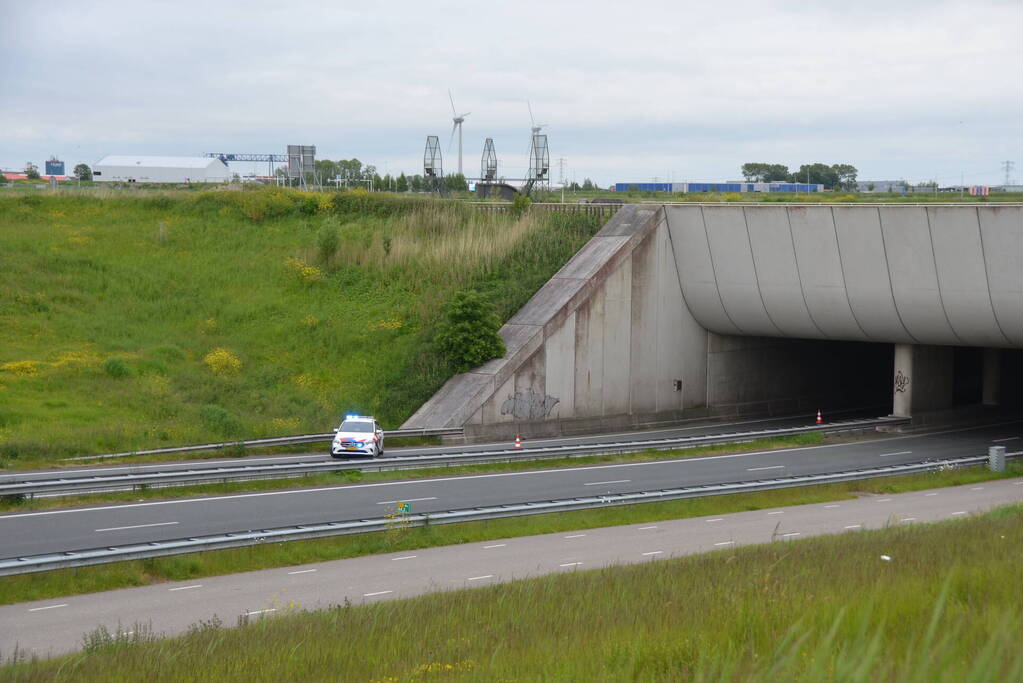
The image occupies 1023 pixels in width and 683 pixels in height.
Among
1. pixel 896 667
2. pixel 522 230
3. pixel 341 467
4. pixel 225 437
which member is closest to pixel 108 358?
pixel 225 437

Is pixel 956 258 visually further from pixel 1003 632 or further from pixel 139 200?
pixel 139 200

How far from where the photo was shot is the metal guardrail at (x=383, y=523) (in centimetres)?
1783

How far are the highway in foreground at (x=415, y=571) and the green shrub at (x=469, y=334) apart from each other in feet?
50.2

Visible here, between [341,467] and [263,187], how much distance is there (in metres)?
38.7

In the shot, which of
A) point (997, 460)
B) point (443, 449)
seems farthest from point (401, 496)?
point (997, 460)

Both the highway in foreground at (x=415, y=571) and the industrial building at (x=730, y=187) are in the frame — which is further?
the industrial building at (x=730, y=187)

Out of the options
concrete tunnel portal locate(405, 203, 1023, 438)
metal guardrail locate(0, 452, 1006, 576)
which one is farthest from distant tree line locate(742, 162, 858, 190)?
metal guardrail locate(0, 452, 1006, 576)

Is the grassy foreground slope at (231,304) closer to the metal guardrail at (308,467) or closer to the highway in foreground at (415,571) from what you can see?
the metal guardrail at (308,467)

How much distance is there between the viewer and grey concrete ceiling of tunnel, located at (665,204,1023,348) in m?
36.4

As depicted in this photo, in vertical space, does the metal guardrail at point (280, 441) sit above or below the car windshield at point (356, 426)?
below

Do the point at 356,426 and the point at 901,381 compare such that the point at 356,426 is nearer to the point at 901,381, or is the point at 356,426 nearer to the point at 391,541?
the point at 391,541

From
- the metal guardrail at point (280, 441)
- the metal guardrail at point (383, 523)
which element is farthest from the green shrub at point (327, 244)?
the metal guardrail at point (383, 523)

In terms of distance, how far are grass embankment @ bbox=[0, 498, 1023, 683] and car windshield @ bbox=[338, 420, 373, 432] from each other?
56.6 feet

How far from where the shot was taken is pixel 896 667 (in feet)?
17.4
